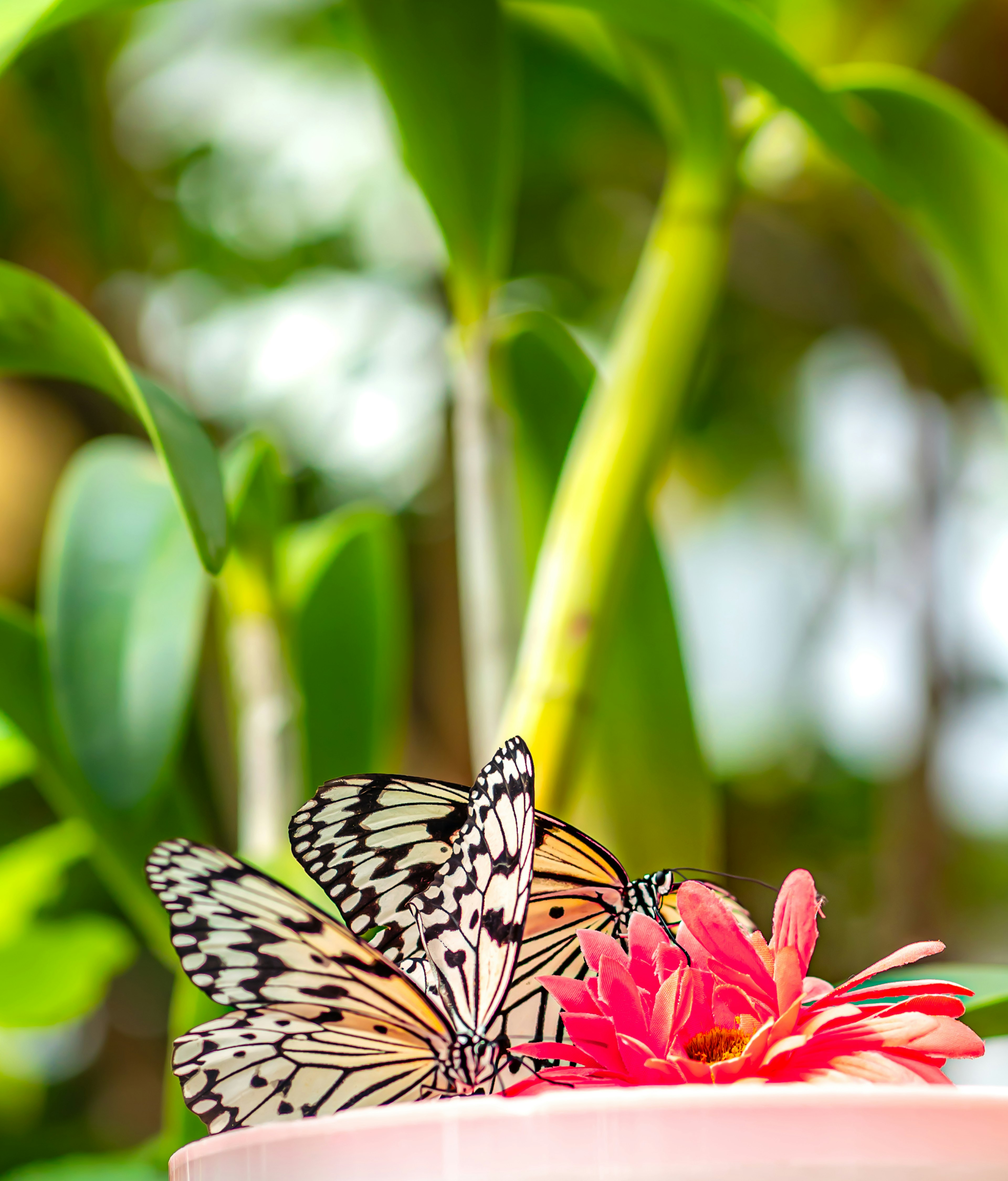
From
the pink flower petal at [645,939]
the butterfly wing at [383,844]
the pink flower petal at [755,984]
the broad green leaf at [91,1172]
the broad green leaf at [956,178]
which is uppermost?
the broad green leaf at [956,178]

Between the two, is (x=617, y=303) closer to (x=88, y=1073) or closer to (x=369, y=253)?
(x=369, y=253)

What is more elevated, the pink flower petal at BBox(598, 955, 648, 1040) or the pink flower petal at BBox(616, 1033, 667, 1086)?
the pink flower petal at BBox(598, 955, 648, 1040)

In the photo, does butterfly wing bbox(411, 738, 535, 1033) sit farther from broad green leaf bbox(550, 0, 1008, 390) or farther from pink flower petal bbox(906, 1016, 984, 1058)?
broad green leaf bbox(550, 0, 1008, 390)

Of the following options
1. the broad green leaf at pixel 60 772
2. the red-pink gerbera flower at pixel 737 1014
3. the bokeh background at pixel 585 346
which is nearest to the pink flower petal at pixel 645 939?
the red-pink gerbera flower at pixel 737 1014

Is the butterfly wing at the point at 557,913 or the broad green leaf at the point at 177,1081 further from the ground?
the butterfly wing at the point at 557,913

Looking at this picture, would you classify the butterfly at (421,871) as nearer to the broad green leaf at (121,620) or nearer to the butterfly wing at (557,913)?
the butterfly wing at (557,913)

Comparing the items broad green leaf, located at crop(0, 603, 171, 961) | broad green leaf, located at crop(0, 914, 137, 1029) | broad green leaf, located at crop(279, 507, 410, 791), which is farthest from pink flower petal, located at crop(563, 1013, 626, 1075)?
broad green leaf, located at crop(0, 914, 137, 1029)
